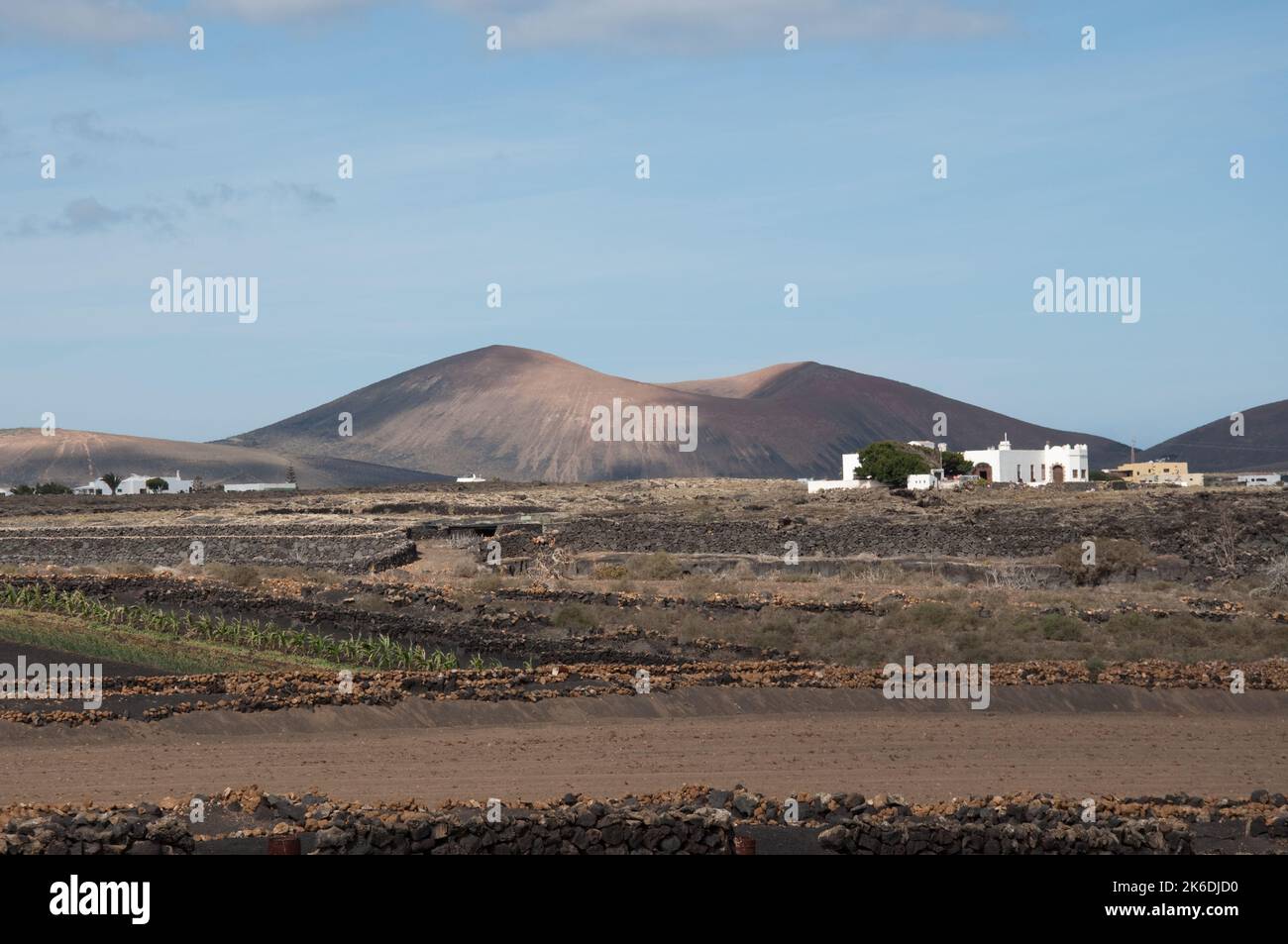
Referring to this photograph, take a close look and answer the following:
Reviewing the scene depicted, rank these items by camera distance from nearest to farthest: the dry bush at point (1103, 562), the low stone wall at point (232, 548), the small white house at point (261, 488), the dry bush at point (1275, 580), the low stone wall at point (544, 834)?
the low stone wall at point (544, 834) < the dry bush at point (1275, 580) < the dry bush at point (1103, 562) < the low stone wall at point (232, 548) < the small white house at point (261, 488)

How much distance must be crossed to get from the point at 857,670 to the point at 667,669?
269 cm

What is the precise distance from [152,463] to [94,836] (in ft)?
571

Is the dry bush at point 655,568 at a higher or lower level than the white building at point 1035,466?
lower

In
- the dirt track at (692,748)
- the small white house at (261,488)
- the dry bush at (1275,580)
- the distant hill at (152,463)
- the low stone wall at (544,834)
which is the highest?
the distant hill at (152,463)

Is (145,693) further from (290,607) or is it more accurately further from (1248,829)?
(1248,829)

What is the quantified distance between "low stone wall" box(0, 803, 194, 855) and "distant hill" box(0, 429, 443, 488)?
511 feet

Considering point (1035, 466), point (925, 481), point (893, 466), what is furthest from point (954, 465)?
point (925, 481)

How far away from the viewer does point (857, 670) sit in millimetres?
20094

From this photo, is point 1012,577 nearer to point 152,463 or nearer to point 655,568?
point 655,568

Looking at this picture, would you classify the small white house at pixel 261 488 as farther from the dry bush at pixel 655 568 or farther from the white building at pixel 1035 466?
the dry bush at pixel 655 568

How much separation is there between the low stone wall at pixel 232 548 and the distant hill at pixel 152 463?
11697cm

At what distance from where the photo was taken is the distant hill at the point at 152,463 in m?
171

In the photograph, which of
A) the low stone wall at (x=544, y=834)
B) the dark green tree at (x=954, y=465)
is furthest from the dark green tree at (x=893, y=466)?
the low stone wall at (x=544, y=834)

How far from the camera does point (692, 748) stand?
15.0m
